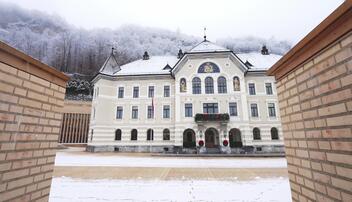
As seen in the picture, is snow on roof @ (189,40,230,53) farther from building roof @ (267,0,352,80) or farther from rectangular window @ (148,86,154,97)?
building roof @ (267,0,352,80)

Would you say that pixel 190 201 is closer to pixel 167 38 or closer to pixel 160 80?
pixel 160 80

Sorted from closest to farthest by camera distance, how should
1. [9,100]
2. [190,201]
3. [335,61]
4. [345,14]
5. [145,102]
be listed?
[345,14] → [335,61] → [9,100] → [190,201] → [145,102]

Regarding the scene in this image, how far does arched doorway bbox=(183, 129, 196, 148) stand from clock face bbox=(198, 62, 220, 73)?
293 inches

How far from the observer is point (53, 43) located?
188 feet

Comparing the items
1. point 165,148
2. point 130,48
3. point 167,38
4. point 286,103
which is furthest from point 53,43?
point 286,103

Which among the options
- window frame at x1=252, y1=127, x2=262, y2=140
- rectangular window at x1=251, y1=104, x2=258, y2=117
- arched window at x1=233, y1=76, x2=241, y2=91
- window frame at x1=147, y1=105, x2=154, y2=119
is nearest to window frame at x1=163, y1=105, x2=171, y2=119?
window frame at x1=147, y1=105, x2=154, y2=119

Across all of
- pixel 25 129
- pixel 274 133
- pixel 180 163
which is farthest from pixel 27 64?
pixel 274 133

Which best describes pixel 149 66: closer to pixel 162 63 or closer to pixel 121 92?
pixel 162 63

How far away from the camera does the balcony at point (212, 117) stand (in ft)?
66.5

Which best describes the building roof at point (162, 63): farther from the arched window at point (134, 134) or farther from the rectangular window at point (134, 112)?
the arched window at point (134, 134)

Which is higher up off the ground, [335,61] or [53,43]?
[53,43]

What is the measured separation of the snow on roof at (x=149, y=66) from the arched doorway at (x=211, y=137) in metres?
9.25

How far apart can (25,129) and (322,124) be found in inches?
128

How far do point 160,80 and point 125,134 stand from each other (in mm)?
8071
